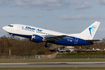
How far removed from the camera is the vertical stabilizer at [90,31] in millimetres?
64600

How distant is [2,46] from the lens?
102 m

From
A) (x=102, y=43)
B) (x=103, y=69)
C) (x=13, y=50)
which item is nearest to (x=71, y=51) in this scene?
(x=13, y=50)

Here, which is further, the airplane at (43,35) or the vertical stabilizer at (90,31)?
the vertical stabilizer at (90,31)

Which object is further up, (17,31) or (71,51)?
(17,31)

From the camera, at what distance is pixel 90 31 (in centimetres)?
6631

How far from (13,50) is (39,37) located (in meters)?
41.3

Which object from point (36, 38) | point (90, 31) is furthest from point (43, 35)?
point (90, 31)

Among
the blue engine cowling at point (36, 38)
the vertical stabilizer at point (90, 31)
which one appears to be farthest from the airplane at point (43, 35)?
the vertical stabilizer at point (90, 31)

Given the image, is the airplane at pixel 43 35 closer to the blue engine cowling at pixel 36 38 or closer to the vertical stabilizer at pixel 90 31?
the blue engine cowling at pixel 36 38

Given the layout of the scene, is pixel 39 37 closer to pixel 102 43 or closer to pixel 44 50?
pixel 44 50

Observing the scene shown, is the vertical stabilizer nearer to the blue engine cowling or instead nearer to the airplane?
the airplane

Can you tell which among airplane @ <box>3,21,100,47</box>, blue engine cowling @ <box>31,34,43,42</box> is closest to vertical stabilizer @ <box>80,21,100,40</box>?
airplane @ <box>3,21,100,47</box>

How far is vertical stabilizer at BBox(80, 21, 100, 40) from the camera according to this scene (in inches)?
2543

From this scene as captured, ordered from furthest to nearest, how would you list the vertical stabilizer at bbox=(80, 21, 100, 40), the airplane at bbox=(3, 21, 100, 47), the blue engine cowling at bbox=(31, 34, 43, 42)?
the vertical stabilizer at bbox=(80, 21, 100, 40), the airplane at bbox=(3, 21, 100, 47), the blue engine cowling at bbox=(31, 34, 43, 42)
